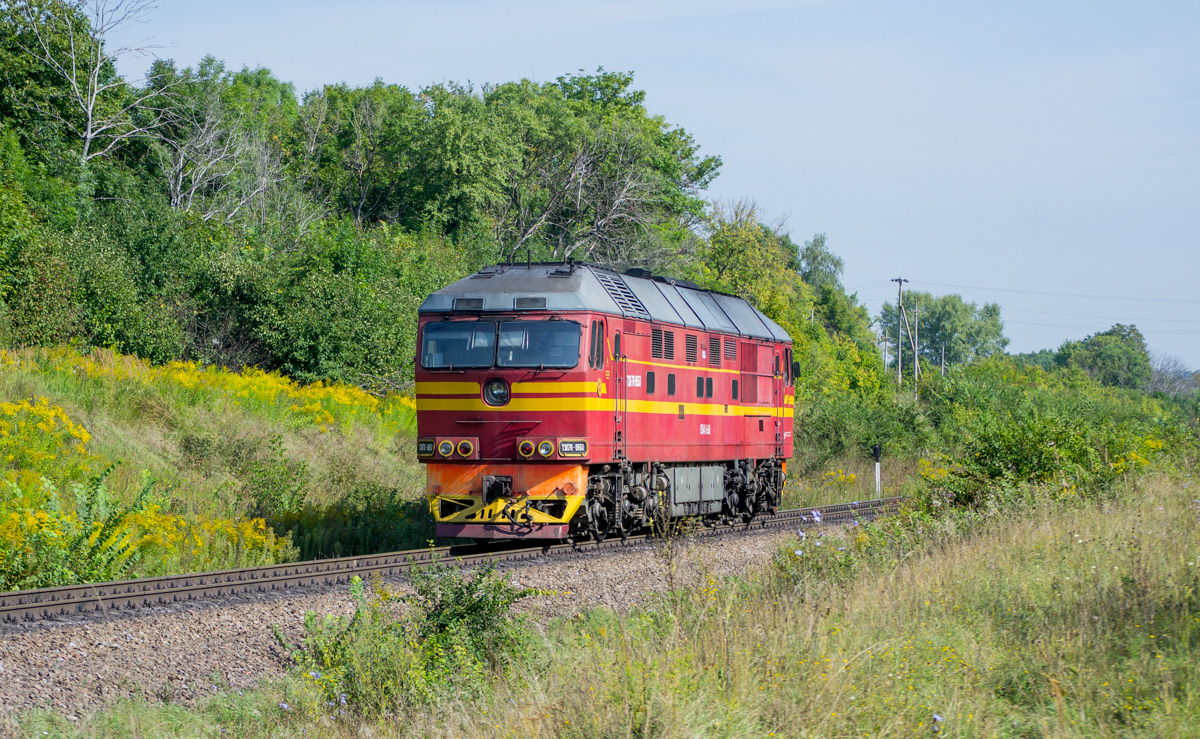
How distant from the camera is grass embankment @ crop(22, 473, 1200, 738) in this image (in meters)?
6.27

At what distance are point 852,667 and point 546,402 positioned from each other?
25.9 feet

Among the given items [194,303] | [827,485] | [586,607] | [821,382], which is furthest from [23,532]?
[821,382]

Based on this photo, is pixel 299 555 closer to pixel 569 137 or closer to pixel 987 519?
pixel 987 519

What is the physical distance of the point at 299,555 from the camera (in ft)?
50.7

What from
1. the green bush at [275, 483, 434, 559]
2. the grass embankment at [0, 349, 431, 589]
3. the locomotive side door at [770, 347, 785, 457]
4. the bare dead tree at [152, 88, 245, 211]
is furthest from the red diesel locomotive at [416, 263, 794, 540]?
the bare dead tree at [152, 88, 245, 211]

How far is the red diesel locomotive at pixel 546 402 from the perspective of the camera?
561 inches

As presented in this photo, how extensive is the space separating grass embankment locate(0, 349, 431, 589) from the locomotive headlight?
3.33 meters

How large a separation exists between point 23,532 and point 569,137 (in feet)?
123

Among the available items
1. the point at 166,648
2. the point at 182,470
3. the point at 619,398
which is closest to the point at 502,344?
the point at 619,398

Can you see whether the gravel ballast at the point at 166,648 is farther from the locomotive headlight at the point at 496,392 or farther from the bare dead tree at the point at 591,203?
the bare dead tree at the point at 591,203

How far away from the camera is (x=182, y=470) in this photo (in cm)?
1783

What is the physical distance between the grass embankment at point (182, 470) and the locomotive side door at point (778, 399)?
697cm

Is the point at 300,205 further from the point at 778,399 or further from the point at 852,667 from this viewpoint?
the point at 852,667

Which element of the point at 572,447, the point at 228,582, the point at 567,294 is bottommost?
the point at 228,582
